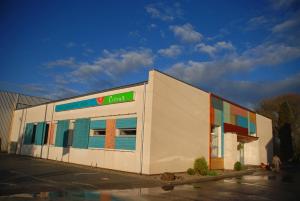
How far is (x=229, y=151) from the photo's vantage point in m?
25.0

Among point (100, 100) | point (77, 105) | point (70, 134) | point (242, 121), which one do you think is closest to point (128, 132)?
point (100, 100)

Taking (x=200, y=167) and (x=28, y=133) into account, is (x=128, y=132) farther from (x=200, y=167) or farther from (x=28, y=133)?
(x=28, y=133)

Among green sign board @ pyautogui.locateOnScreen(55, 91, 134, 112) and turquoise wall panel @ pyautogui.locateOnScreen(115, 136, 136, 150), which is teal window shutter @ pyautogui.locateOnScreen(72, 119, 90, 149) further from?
turquoise wall panel @ pyautogui.locateOnScreen(115, 136, 136, 150)

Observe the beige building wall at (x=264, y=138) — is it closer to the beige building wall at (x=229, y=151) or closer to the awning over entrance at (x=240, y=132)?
the awning over entrance at (x=240, y=132)

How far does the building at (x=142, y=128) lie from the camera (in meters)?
17.8

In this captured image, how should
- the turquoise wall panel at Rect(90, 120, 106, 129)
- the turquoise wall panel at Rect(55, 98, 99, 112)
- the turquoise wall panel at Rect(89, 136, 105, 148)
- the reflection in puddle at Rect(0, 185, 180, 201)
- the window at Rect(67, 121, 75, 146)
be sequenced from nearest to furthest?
the reflection in puddle at Rect(0, 185, 180, 201) → the turquoise wall panel at Rect(89, 136, 105, 148) → the turquoise wall panel at Rect(90, 120, 106, 129) → the turquoise wall panel at Rect(55, 98, 99, 112) → the window at Rect(67, 121, 75, 146)

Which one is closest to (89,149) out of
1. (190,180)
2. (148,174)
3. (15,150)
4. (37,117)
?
(148,174)

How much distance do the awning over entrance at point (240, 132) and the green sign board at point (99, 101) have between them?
1154 cm

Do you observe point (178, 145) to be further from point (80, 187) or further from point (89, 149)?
point (80, 187)

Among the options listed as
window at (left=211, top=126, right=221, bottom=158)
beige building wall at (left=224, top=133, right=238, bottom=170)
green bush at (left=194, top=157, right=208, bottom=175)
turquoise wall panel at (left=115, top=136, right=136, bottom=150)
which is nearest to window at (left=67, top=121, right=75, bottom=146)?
turquoise wall panel at (left=115, top=136, right=136, bottom=150)

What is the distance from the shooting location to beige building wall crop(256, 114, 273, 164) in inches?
1342

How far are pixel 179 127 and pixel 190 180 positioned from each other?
4.63 m

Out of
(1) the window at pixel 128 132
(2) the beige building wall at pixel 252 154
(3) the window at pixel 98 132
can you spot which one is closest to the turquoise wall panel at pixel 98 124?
(3) the window at pixel 98 132

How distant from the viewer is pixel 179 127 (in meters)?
19.8
